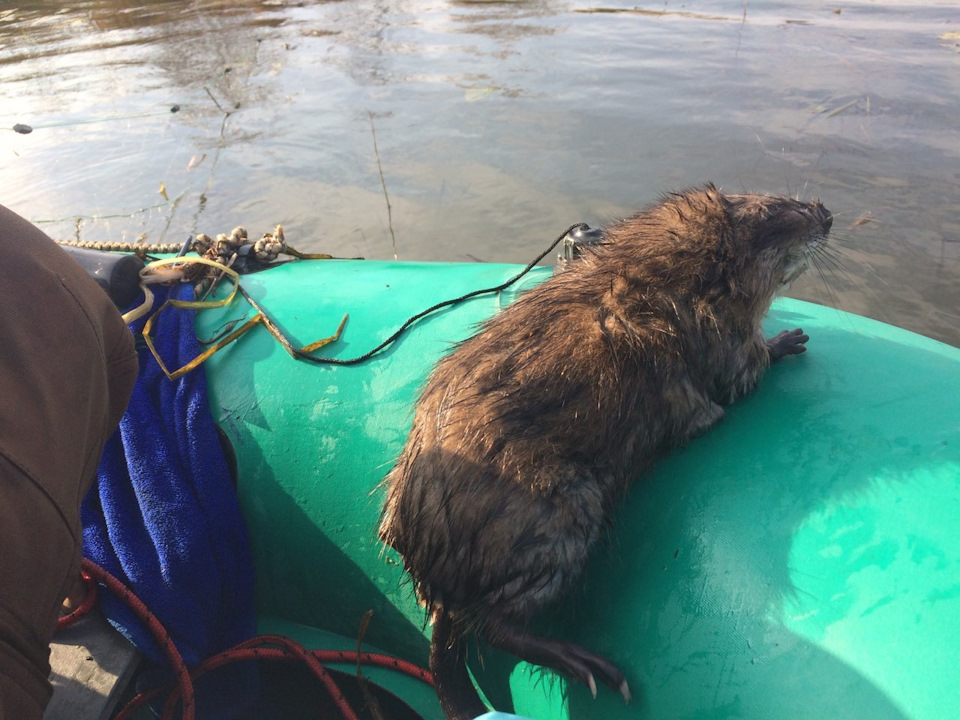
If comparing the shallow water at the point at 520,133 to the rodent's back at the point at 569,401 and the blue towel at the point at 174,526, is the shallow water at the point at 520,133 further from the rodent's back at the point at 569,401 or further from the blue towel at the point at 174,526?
the blue towel at the point at 174,526

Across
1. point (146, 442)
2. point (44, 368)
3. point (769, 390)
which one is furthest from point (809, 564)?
point (146, 442)

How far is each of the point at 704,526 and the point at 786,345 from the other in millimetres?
972

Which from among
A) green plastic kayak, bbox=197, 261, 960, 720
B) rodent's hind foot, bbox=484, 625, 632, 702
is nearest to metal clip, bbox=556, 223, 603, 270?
green plastic kayak, bbox=197, 261, 960, 720

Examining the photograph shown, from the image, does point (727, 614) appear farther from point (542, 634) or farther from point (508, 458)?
point (508, 458)

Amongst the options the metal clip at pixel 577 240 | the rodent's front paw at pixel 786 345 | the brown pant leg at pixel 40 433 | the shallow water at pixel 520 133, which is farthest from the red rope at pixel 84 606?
the shallow water at pixel 520 133

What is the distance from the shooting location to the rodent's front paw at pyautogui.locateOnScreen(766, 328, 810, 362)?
2553 millimetres

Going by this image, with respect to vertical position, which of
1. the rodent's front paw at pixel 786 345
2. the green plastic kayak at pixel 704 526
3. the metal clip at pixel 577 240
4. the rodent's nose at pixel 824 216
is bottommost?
the green plastic kayak at pixel 704 526

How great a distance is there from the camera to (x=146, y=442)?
2637 millimetres

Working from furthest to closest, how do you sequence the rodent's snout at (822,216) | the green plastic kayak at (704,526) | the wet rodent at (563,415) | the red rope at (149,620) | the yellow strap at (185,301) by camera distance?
the yellow strap at (185,301), the rodent's snout at (822,216), the red rope at (149,620), the wet rodent at (563,415), the green plastic kayak at (704,526)

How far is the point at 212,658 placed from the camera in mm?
2607

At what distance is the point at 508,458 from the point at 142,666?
1.75 meters

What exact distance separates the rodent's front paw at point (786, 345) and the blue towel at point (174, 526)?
7.36ft

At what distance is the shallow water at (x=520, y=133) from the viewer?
6305mm

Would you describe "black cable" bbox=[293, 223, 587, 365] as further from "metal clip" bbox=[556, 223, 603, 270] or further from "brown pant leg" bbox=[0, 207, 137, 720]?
"brown pant leg" bbox=[0, 207, 137, 720]
